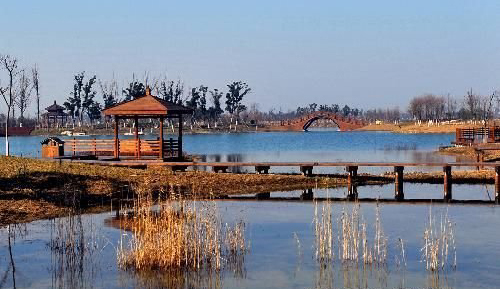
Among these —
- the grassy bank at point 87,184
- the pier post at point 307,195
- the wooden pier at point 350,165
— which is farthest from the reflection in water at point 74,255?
the wooden pier at point 350,165

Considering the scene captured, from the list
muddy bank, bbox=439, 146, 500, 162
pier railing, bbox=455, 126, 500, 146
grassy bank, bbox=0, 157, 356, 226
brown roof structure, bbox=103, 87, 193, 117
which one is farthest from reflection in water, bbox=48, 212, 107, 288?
pier railing, bbox=455, 126, 500, 146

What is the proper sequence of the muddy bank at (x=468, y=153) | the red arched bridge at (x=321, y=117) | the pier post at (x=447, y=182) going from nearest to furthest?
the pier post at (x=447, y=182)
the muddy bank at (x=468, y=153)
the red arched bridge at (x=321, y=117)

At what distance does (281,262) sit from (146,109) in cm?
1861

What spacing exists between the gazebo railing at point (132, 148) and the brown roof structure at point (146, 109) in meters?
1.26

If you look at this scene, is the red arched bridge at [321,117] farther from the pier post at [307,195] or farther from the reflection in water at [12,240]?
the reflection in water at [12,240]

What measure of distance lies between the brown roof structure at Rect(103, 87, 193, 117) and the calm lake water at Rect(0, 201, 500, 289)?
12.3 m

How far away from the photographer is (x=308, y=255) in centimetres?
1385

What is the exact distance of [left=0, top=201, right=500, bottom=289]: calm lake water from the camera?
11773 mm

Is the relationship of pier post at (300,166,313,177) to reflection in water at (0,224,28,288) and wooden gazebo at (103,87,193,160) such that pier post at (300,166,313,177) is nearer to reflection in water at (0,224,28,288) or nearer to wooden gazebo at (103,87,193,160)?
wooden gazebo at (103,87,193,160)

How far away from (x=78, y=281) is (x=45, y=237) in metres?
4.32

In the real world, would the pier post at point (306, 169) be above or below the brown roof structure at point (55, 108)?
below

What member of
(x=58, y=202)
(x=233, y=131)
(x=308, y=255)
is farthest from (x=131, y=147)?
(x=233, y=131)

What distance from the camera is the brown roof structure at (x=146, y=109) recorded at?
1213 inches

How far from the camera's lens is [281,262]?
43.8ft
